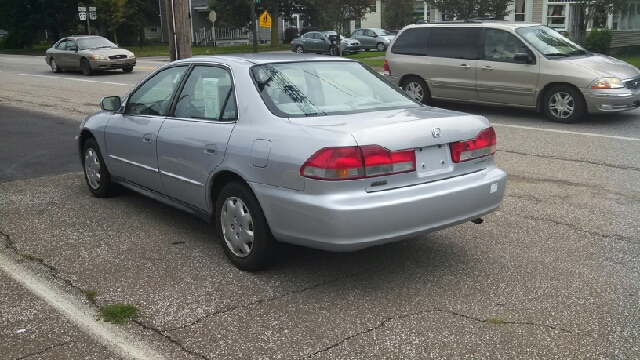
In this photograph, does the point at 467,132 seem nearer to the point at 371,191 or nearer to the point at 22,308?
the point at 371,191

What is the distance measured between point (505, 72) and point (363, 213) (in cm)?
883

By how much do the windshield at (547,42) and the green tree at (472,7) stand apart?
57.8 feet

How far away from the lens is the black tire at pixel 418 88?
13570mm

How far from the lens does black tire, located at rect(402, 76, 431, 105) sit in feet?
44.5

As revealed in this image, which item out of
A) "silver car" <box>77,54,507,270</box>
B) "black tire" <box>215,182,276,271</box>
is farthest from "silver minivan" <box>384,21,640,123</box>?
"black tire" <box>215,182,276,271</box>

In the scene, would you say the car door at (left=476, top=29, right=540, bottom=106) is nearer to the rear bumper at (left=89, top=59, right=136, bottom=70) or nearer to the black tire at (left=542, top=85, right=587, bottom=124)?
the black tire at (left=542, top=85, right=587, bottom=124)

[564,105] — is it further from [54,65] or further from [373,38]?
[373,38]

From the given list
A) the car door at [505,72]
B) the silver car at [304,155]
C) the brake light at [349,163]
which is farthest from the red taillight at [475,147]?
the car door at [505,72]

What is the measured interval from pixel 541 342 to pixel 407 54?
10.7 m

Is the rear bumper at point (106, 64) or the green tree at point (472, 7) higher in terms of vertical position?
the green tree at point (472, 7)

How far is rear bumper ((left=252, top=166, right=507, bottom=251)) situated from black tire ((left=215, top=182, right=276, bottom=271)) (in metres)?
0.12

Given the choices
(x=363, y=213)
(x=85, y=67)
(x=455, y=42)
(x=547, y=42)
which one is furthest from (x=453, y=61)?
(x=85, y=67)

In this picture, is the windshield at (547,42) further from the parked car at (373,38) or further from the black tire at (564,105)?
the parked car at (373,38)

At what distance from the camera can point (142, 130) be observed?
589 centimetres
